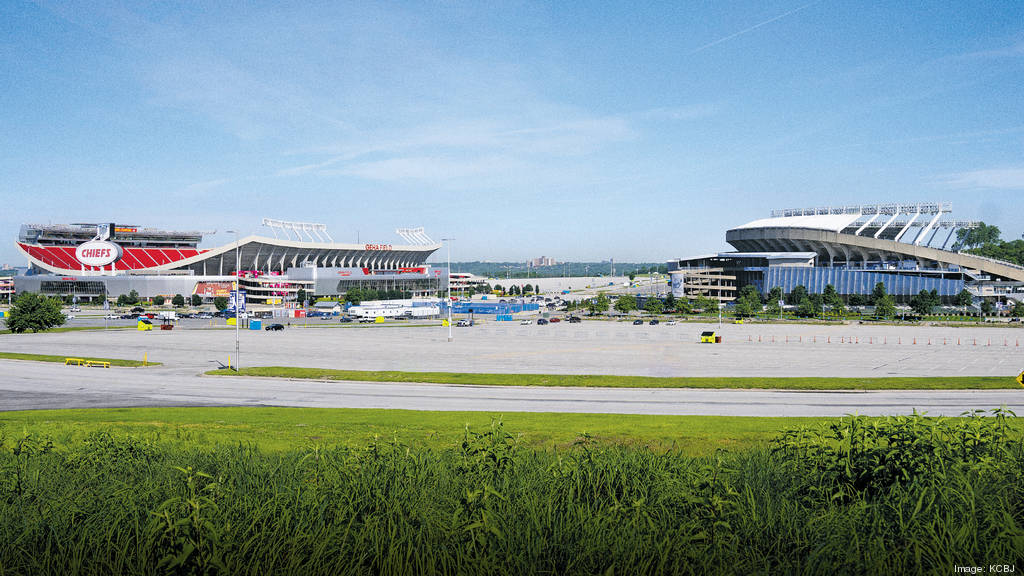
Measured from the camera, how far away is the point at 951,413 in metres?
25.7

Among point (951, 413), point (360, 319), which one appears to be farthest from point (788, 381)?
point (360, 319)

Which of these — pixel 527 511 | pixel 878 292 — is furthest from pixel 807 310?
pixel 527 511

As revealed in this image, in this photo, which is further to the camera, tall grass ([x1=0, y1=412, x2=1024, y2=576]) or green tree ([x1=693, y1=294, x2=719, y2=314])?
green tree ([x1=693, y1=294, x2=719, y2=314])

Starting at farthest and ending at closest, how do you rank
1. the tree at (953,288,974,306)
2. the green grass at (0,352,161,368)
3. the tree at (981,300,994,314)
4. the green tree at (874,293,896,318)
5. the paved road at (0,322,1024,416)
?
the tree at (953,288,974,306) → the tree at (981,300,994,314) → the green tree at (874,293,896,318) → the green grass at (0,352,161,368) → the paved road at (0,322,1024,416)

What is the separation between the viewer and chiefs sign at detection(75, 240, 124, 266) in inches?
6304

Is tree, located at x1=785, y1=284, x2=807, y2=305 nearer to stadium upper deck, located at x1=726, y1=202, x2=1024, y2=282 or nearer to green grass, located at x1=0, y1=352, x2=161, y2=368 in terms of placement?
stadium upper deck, located at x1=726, y1=202, x2=1024, y2=282

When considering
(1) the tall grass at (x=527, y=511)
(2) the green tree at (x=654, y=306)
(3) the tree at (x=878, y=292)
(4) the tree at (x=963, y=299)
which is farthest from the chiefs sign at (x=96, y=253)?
(4) the tree at (x=963, y=299)

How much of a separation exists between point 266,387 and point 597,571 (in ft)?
106

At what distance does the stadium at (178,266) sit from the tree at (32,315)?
2786 inches

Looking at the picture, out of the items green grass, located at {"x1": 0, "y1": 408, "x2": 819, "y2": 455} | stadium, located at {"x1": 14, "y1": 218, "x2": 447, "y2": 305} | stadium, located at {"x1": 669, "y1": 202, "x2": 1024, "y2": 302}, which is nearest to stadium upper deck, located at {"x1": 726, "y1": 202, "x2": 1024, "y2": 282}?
stadium, located at {"x1": 669, "y1": 202, "x2": 1024, "y2": 302}

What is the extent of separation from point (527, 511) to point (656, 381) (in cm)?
3021

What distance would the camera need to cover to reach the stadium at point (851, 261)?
457 ft

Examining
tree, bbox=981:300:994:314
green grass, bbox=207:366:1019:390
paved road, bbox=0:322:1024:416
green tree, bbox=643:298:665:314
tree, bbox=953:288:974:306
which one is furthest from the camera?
green tree, bbox=643:298:665:314

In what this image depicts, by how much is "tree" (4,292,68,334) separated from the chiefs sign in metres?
97.5
